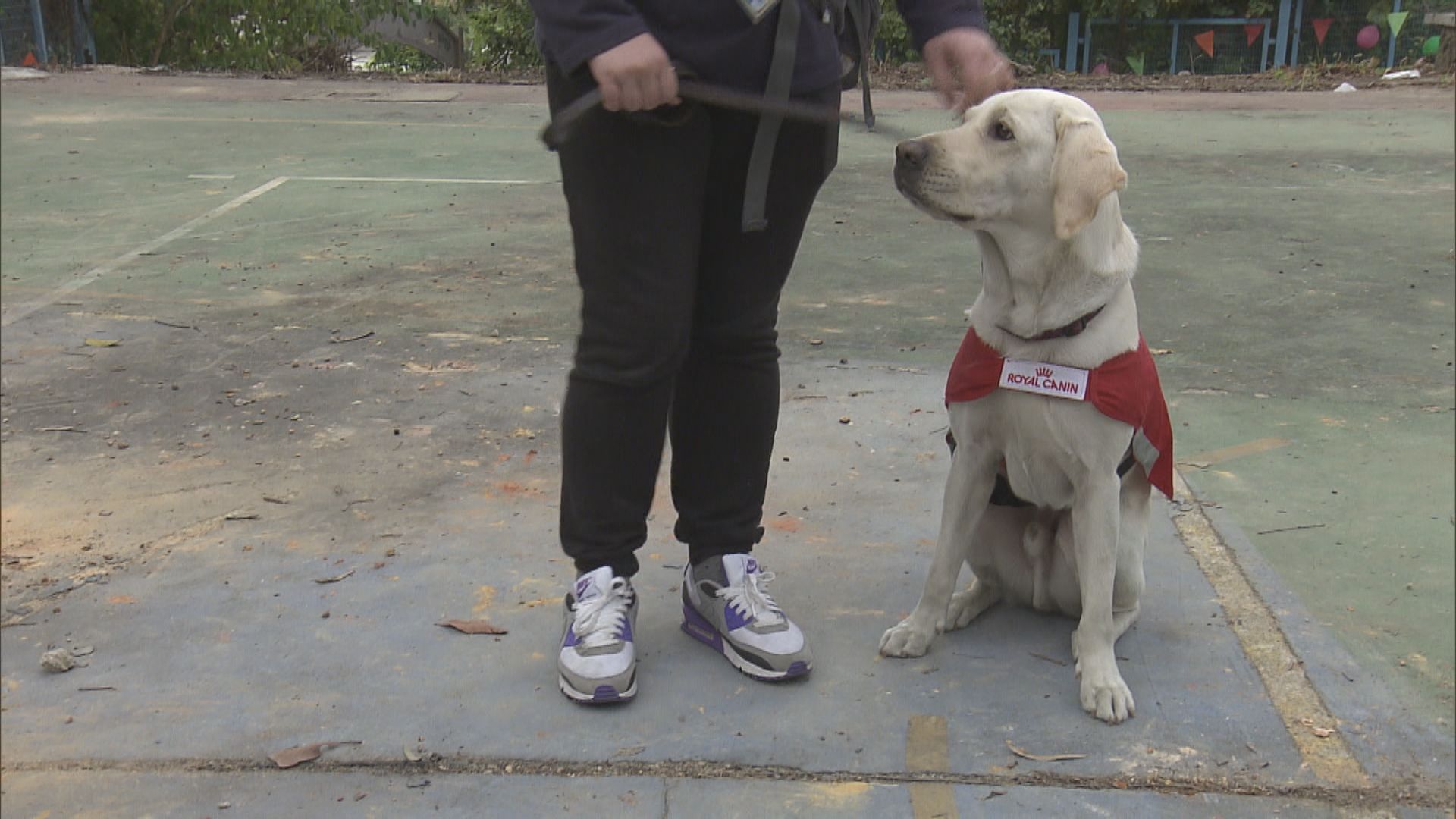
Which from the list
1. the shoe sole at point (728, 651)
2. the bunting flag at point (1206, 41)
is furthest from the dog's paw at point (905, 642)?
the bunting flag at point (1206, 41)

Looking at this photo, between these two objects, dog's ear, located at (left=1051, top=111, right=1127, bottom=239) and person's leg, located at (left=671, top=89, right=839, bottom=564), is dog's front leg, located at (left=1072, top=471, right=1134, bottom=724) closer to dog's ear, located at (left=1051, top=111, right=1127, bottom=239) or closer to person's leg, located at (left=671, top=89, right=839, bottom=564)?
dog's ear, located at (left=1051, top=111, right=1127, bottom=239)

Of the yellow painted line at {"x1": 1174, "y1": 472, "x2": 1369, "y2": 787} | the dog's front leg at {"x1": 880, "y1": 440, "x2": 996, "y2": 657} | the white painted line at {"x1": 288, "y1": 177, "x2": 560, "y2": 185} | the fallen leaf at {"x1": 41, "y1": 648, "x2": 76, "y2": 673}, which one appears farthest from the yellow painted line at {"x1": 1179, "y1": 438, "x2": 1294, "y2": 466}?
the white painted line at {"x1": 288, "y1": 177, "x2": 560, "y2": 185}

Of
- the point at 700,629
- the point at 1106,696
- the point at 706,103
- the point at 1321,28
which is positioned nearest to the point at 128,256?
the point at 700,629

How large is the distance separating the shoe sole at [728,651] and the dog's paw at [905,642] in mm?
155

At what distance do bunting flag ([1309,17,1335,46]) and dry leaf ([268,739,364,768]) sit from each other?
16178 mm

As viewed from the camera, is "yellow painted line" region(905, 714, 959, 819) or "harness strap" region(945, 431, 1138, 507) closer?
"yellow painted line" region(905, 714, 959, 819)

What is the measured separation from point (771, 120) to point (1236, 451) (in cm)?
199

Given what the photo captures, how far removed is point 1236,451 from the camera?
349 cm

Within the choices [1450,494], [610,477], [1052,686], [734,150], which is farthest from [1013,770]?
[1450,494]

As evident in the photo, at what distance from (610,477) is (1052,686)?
834mm

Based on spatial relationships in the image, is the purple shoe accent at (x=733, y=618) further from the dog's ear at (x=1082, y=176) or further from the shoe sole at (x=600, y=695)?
the dog's ear at (x=1082, y=176)

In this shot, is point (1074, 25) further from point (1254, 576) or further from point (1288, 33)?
point (1254, 576)

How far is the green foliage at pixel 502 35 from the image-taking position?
1641 centimetres

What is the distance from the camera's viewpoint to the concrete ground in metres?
2.08
